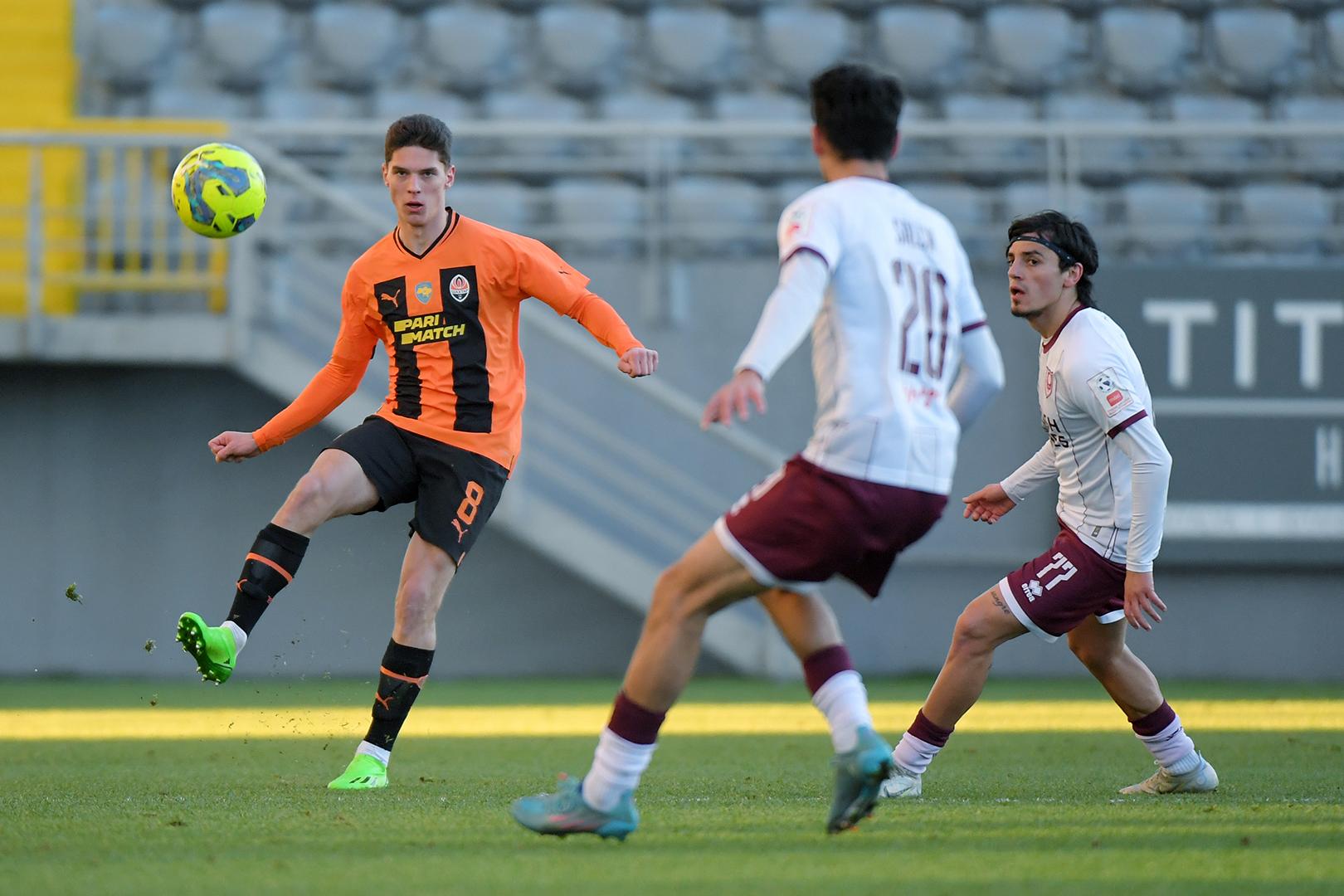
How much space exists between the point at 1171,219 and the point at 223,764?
8.45 m

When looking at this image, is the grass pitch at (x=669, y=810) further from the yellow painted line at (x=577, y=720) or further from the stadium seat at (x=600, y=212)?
the stadium seat at (x=600, y=212)

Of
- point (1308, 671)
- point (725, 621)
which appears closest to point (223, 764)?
point (725, 621)

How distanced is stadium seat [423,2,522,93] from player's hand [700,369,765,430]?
976 cm

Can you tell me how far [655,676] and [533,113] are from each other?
9.32 metres

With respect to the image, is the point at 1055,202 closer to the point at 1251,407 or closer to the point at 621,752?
the point at 1251,407

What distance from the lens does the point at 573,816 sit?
142 inches

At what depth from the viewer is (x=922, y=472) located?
3531 millimetres

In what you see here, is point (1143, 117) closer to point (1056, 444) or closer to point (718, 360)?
point (718, 360)

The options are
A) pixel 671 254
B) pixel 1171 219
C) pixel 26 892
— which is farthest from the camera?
pixel 1171 219

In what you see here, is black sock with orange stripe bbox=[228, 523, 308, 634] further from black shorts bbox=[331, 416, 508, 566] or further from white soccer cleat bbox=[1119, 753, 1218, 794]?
white soccer cleat bbox=[1119, 753, 1218, 794]

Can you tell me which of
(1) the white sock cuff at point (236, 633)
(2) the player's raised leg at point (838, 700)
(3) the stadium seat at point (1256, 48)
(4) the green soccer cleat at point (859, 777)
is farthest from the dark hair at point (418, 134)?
(3) the stadium seat at point (1256, 48)

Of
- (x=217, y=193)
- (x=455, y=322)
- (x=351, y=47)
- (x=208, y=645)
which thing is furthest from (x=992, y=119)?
(x=208, y=645)

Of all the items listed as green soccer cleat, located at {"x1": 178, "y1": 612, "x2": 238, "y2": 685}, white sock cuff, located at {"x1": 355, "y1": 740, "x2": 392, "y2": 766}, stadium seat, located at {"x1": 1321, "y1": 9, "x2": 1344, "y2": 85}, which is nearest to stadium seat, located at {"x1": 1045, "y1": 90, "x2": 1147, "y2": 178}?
stadium seat, located at {"x1": 1321, "y1": 9, "x2": 1344, "y2": 85}

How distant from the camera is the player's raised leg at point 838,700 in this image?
353cm
